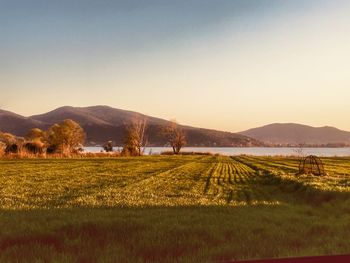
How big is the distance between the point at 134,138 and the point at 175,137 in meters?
26.2

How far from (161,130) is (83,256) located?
117 m

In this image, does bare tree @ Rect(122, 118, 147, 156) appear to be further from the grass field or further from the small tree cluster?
the grass field

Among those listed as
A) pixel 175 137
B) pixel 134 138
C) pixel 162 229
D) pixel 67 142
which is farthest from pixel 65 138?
pixel 162 229

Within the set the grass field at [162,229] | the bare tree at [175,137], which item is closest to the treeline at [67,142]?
the bare tree at [175,137]

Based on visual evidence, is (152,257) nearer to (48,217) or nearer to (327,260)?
(48,217)

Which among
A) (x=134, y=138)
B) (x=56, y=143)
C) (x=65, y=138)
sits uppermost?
(x=134, y=138)

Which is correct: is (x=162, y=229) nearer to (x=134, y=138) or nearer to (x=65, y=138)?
(x=65, y=138)

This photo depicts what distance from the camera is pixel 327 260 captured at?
3170 millimetres

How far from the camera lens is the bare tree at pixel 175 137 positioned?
4739 inches

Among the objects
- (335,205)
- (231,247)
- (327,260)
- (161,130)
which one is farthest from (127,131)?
(327,260)

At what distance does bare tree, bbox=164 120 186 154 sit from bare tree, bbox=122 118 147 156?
19638 millimetres

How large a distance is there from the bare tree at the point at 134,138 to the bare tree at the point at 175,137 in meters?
19.6

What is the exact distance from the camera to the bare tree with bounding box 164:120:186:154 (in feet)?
395

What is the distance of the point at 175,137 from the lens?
121562 millimetres
